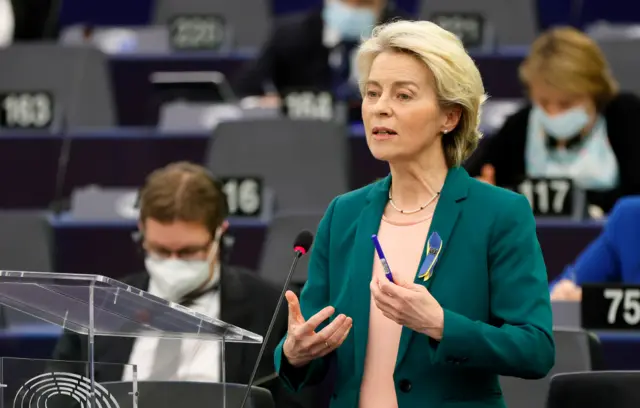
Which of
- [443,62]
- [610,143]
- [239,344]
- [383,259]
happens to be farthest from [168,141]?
[383,259]

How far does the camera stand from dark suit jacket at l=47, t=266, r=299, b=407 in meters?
3.18

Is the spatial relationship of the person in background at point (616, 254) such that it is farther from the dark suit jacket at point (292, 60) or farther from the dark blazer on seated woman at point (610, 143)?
the dark suit jacket at point (292, 60)

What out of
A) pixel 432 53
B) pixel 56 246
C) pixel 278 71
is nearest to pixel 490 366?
pixel 432 53

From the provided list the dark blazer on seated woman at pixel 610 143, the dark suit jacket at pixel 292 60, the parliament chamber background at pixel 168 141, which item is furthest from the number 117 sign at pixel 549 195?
the dark suit jacket at pixel 292 60

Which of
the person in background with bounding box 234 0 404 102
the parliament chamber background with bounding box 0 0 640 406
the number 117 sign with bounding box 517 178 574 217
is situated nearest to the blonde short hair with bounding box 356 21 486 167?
the parliament chamber background with bounding box 0 0 640 406

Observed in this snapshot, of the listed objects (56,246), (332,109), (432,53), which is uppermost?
(432,53)

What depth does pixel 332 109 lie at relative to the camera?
5.72m

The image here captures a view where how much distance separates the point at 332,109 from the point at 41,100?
1159 mm

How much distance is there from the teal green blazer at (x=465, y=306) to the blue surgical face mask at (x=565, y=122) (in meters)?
2.85

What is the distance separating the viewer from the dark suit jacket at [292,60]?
6465 millimetres

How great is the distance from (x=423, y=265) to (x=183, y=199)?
123 cm

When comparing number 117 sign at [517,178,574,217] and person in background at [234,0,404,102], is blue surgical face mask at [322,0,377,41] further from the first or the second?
number 117 sign at [517,178,574,217]

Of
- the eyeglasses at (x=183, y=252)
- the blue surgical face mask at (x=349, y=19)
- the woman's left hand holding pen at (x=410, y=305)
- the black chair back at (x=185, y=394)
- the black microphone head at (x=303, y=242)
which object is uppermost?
the blue surgical face mask at (x=349, y=19)

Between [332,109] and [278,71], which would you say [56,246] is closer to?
[332,109]
